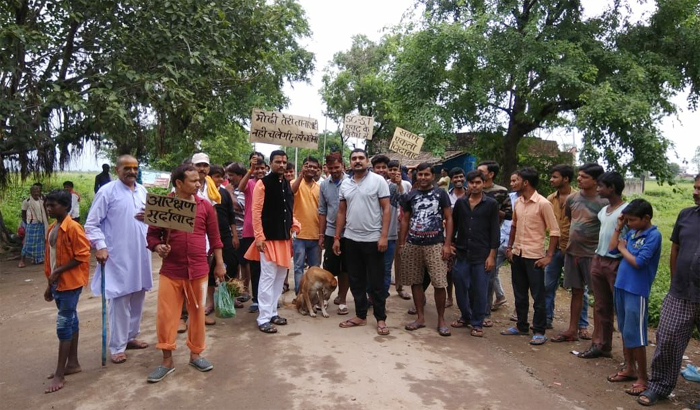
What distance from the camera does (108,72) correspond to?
26.9 ft

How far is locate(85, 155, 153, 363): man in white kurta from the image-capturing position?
163 inches

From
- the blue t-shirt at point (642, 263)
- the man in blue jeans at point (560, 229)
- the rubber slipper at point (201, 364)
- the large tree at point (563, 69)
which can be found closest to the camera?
the blue t-shirt at point (642, 263)

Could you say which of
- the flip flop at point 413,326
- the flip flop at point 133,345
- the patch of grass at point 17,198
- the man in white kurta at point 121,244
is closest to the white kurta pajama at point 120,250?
the man in white kurta at point 121,244

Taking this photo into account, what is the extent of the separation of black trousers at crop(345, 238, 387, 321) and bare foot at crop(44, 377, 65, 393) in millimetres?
2819

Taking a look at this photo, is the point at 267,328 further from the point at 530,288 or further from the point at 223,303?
the point at 530,288

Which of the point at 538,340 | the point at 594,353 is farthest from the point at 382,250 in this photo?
the point at 594,353

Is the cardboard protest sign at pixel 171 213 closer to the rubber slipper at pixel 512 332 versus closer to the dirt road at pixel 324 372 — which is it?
the dirt road at pixel 324 372

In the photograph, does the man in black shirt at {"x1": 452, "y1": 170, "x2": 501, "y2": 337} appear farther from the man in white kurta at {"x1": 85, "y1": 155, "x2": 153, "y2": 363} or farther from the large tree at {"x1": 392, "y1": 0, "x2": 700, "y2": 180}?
the large tree at {"x1": 392, "y1": 0, "x2": 700, "y2": 180}

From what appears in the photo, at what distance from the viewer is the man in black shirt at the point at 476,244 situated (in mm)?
5070

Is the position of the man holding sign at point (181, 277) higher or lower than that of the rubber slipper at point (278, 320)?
higher

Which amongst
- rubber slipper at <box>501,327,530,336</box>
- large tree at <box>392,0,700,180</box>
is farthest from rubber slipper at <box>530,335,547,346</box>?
large tree at <box>392,0,700,180</box>

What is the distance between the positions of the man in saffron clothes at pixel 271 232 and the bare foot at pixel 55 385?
6.14 feet

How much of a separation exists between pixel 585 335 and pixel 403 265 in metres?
2.17

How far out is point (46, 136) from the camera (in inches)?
330
